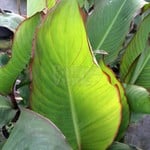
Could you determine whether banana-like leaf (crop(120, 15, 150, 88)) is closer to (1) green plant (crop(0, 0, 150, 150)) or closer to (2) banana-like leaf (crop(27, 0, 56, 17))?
(1) green plant (crop(0, 0, 150, 150))

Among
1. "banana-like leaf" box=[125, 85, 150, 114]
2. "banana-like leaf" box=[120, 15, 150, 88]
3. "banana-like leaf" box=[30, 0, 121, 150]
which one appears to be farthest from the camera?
"banana-like leaf" box=[120, 15, 150, 88]

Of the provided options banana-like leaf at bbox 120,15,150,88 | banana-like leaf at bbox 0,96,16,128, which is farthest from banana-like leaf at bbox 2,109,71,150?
banana-like leaf at bbox 120,15,150,88

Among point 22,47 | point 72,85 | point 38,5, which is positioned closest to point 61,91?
point 72,85

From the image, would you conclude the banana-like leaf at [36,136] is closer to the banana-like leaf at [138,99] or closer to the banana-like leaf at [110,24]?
the banana-like leaf at [138,99]

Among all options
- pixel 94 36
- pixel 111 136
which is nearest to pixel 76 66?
pixel 111 136

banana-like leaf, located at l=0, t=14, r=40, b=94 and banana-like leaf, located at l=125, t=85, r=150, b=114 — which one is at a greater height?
banana-like leaf, located at l=0, t=14, r=40, b=94

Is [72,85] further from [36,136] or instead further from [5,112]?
[5,112]

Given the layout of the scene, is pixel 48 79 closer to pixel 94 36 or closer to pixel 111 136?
pixel 111 136
